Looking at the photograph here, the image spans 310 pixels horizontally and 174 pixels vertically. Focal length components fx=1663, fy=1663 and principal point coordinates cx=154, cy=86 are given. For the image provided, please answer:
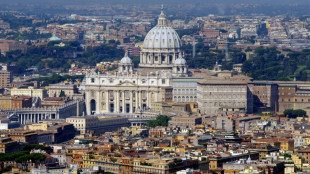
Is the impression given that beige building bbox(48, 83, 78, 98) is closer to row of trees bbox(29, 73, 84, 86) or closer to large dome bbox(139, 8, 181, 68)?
large dome bbox(139, 8, 181, 68)

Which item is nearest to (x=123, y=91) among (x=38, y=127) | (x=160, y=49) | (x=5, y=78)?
(x=160, y=49)

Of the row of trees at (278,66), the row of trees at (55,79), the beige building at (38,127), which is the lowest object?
the row of trees at (55,79)

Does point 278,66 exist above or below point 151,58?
below

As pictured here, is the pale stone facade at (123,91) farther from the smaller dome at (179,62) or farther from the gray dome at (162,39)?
the gray dome at (162,39)

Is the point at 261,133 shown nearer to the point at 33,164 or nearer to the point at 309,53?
the point at 33,164

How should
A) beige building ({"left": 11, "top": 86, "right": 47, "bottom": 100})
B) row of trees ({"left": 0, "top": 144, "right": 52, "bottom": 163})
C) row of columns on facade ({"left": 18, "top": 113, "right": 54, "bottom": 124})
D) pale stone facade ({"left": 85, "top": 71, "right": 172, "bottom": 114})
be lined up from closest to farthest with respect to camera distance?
row of trees ({"left": 0, "top": 144, "right": 52, "bottom": 163}) → row of columns on facade ({"left": 18, "top": 113, "right": 54, "bottom": 124}) → pale stone facade ({"left": 85, "top": 71, "right": 172, "bottom": 114}) → beige building ({"left": 11, "top": 86, "right": 47, "bottom": 100})

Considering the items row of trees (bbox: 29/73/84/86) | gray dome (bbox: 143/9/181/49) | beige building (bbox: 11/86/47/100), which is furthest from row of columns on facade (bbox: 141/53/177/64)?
beige building (bbox: 11/86/47/100)

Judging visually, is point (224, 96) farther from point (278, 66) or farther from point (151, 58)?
point (278, 66)

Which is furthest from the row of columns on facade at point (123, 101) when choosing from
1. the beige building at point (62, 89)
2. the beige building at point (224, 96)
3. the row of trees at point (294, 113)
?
the row of trees at point (294, 113)
